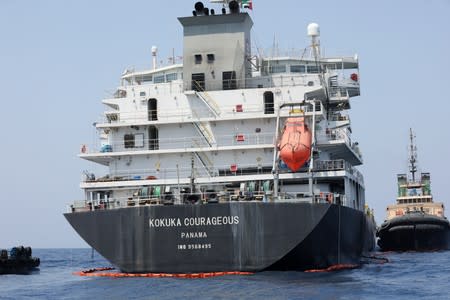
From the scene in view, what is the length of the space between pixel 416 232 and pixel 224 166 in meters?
26.8

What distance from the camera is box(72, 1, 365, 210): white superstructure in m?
33.4

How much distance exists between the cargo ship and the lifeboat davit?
0.16 feet

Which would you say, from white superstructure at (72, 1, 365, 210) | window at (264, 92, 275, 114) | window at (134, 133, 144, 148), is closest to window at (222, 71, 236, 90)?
white superstructure at (72, 1, 365, 210)

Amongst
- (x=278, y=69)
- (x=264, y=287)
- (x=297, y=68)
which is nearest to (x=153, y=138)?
(x=278, y=69)

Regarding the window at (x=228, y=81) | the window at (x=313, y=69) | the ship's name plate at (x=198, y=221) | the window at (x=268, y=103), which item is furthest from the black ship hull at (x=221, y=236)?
the window at (x=313, y=69)

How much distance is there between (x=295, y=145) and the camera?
106 feet

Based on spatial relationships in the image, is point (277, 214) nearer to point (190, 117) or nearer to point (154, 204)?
point (154, 204)

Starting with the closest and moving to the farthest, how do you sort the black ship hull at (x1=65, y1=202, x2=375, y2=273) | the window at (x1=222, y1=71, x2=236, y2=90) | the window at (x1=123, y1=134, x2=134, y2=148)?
the black ship hull at (x1=65, y1=202, x2=375, y2=273) → the window at (x1=123, y1=134, x2=134, y2=148) → the window at (x1=222, y1=71, x2=236, y2=90)

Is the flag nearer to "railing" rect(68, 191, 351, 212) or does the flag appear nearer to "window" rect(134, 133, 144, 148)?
"window" rect(134, 133, 144, 148)

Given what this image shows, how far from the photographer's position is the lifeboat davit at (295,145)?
32.3 meters

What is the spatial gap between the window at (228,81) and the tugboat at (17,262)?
678 inches

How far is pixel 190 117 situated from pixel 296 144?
5392 mm

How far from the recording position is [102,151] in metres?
35.7

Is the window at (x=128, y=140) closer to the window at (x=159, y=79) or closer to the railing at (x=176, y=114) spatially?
the railing at (x=176, y=114)
